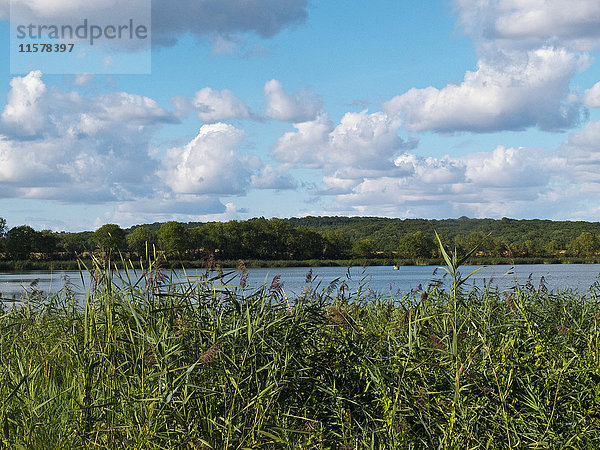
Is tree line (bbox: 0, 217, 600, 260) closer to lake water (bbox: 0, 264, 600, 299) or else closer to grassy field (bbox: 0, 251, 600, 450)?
lake water (bbox: 0, 264, 600, 299)

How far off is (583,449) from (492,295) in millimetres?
4420

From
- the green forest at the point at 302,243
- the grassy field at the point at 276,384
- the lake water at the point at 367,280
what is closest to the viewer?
the grassy field at the point at 276,384

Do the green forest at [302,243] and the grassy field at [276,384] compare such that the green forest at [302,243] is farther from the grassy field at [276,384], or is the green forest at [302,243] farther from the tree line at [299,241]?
the grassy field at [276,384]

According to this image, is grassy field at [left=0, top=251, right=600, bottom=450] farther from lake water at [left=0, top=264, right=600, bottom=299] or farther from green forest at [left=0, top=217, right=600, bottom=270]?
green forest at [left=0, top=217, right=600, bottom=270]

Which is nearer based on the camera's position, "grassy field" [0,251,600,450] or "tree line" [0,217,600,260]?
"grassy field" [0,251,600,450]

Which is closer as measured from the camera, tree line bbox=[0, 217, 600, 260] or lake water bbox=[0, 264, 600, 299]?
lake water bbox=[0, 264, 600, 299]

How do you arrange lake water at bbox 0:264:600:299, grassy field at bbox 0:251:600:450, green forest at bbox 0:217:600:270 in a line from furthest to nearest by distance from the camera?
green forest at bbox 0:217:600:270 < lake water at bbox 0:264:600:299 < grassy field at bbox 0:251:600:450

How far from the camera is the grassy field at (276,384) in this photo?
375cm

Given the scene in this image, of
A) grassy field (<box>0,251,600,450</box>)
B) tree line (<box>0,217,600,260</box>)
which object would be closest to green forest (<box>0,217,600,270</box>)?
tree line (<box>0,217,600,260</box>)

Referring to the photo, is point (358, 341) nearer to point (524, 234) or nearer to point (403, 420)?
point (403, 420)

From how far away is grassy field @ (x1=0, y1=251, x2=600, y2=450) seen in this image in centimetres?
375

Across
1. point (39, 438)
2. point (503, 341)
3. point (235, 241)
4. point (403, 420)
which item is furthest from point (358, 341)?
point (235, 241)

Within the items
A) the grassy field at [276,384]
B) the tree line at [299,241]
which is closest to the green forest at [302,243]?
the tree line at [299,241]

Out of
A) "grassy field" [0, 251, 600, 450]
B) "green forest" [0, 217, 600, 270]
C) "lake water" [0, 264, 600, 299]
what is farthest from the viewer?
"green forest" [0, 217, 600, 270]
